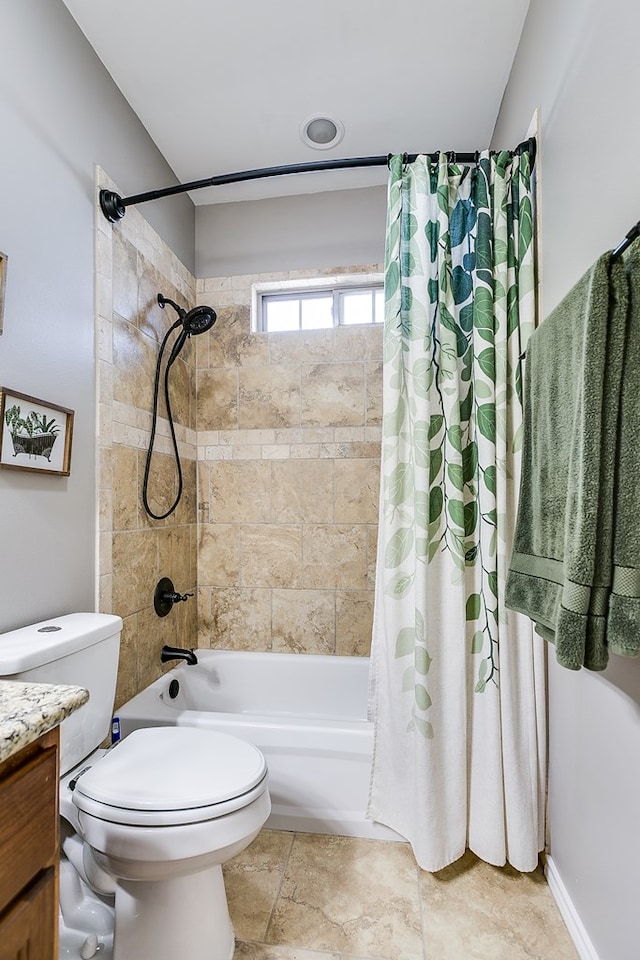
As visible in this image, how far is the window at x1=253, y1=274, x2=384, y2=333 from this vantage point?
2.48m

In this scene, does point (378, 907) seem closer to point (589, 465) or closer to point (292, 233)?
point (589, 465)

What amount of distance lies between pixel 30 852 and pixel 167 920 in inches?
29.1

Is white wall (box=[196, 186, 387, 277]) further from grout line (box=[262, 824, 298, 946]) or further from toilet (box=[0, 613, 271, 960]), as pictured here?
grout line (box=[262, 824, 298, 946])

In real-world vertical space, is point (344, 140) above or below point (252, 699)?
above

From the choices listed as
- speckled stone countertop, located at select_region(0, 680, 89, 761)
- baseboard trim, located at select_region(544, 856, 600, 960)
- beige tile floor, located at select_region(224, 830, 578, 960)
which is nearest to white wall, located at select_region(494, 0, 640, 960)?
baseboard trim, located at select_region(544, 856, 600, 960)

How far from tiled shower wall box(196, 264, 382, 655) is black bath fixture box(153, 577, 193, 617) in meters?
0.35

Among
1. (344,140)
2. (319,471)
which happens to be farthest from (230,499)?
(344,140)

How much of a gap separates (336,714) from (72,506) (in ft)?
4.95

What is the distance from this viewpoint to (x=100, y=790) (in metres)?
1.14

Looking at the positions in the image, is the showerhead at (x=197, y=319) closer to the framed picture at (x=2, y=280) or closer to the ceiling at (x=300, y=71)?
the ceiling at (x=300, y=71)

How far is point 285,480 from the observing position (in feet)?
8.03

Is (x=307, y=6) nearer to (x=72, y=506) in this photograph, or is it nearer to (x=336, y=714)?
(x=72, y=506)

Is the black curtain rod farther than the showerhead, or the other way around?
the showerhead

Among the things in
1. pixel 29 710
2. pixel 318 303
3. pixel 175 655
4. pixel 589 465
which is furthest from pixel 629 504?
pixel 318 303
